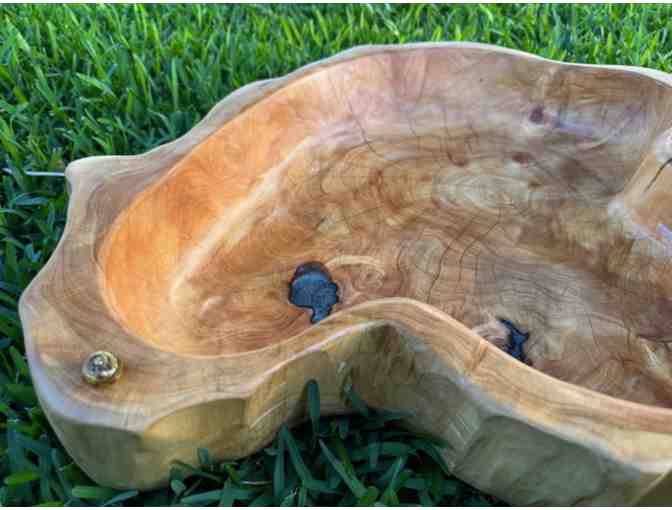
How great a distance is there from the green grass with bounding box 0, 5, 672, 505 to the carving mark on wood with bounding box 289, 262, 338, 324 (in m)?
0.21

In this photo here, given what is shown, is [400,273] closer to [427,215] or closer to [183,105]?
[427,215]

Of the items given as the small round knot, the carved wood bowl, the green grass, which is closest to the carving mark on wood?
the carved wood bowl

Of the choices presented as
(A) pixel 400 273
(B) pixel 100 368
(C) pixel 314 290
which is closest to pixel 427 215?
(A) pixel 400 273

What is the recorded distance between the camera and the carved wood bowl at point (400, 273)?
92 centimetres

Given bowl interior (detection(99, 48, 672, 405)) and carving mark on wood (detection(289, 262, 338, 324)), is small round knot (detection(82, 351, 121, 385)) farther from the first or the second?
carving mark on wood (detection(289, 262, 338, 324))

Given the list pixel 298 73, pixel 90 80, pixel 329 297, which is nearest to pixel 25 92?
pixel 90 80

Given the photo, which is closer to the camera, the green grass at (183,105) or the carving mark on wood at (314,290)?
the green grass at (183,105)

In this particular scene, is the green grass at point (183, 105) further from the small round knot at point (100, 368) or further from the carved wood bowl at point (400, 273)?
the small round knot at point (100, 368)

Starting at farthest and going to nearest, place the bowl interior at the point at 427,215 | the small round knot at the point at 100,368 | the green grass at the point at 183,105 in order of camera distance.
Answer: the bowl interior at the point at 427,215 → the green grass at the point at 183,105 → the small round knot at the point at 100,368

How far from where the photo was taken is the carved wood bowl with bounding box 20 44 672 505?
0.92m

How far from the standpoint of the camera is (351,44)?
2252 millimetres

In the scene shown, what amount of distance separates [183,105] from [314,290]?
3.03 ft

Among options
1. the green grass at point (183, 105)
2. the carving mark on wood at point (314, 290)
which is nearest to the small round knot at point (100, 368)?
the green grass at point (183, 105)

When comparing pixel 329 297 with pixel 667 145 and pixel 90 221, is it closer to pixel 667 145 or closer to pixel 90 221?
pixel 90 221
